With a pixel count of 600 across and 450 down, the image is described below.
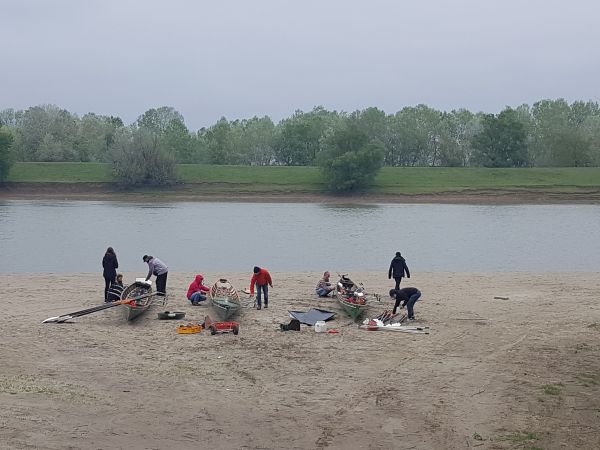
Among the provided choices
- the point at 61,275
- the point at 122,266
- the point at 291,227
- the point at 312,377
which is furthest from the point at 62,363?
the point at 291,227

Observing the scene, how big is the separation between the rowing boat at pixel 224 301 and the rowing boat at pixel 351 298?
112 inches

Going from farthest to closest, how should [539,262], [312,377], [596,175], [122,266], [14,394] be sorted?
1. [596,175]
2. [539,262]
3. [122,266]
4. [312,377]
5. [14,394]

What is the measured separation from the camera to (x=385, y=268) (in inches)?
1348

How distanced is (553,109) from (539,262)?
83.2 m

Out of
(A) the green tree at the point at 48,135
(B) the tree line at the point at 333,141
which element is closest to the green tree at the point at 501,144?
(B) the tree line at the point at 333,141

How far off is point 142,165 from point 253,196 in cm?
1315

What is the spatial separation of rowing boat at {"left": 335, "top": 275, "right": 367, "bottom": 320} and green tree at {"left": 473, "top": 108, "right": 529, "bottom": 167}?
78695mm

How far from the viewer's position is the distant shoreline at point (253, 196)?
7856 cm

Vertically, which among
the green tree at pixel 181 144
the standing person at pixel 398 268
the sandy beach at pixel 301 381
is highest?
the green tree at pixel 181 144

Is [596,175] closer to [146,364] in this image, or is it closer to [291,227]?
[291,227]

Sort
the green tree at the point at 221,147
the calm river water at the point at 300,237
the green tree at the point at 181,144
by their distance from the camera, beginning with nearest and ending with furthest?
the calm river water at the point at 300,237
the green tree at the point at 221,147
the green tree at the point at 181,144

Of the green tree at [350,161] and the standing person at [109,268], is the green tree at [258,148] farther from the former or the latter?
the standing person at [109,268]

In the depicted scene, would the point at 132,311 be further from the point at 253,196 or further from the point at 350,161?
the point at 350,161

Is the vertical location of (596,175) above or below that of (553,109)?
below
